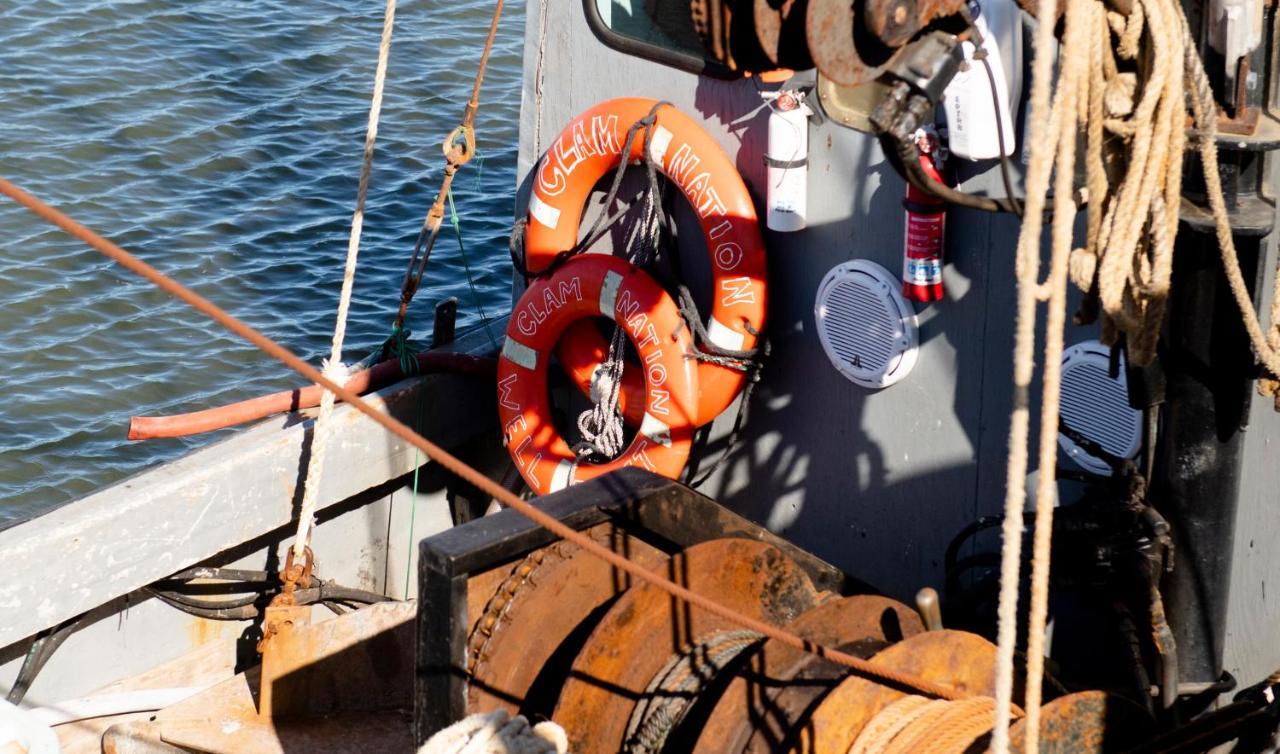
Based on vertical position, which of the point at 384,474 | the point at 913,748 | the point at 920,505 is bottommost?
the point at 384,474

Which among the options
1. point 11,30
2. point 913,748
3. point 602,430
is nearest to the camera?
point 913,748

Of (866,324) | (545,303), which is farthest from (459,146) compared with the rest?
(866,324)

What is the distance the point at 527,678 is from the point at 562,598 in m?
0.19

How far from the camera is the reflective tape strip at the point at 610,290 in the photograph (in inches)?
170

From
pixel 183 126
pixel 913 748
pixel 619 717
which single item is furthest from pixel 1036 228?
pixel 183 126

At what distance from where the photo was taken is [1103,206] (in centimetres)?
248

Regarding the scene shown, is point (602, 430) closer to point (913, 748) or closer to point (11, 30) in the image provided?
point (913, 748)

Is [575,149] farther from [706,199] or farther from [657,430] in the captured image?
[657,430]

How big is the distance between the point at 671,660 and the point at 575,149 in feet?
6.80

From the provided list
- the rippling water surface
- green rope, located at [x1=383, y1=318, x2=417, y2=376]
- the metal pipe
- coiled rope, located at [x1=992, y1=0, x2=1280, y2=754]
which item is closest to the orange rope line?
coiled rope, located at [x1=992, y1=0, x2=1280, y2=754]

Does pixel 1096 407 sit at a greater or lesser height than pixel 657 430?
greater

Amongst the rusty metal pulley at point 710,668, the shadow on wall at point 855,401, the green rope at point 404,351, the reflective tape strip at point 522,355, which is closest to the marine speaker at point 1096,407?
the shadow on wall at point 855,401

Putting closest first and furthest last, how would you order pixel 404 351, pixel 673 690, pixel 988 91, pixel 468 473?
pixel 468 473 < pixel 673 690 < pixel 988 91 < pixel 404 351

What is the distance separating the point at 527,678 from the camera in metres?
2.93
